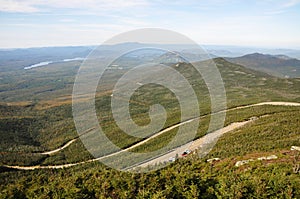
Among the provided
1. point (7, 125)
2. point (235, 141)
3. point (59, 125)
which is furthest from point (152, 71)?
point (235, 141)

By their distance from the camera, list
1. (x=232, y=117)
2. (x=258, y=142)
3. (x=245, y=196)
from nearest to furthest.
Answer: (x=245, y=196) → (x=258, y=142) → (x=232, y=117)

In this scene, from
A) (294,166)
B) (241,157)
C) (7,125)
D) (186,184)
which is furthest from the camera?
(7,125)

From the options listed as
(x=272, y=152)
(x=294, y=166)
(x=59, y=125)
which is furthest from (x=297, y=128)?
(x=59, y=125)

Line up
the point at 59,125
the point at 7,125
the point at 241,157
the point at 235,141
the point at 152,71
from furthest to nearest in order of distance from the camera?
1. the point at 152,71
2. the point at 59,125
3. the point at 7,125
4. the point at 235,141
5. the point at 241,157

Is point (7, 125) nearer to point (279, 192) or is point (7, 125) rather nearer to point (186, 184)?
point (186, 184)

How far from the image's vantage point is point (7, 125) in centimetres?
A: 6825

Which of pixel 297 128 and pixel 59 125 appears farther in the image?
pixel 59 125

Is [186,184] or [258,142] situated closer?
[186,184]

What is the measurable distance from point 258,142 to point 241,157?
6.28 m

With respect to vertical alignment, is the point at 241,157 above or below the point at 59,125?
above

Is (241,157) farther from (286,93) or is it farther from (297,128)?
(286,93)

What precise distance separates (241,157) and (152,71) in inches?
4191

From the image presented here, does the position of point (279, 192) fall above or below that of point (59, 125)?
above

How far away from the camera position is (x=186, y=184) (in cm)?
1728
